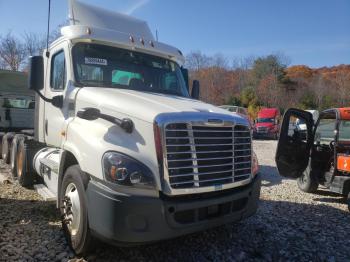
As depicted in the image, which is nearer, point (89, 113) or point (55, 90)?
point (89, 113)

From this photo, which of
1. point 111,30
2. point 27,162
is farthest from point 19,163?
point 111,30

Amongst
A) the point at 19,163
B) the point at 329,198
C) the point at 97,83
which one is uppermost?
the point at 97,83

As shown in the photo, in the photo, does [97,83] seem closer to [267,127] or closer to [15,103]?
[15,103]

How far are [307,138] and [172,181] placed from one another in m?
4.69

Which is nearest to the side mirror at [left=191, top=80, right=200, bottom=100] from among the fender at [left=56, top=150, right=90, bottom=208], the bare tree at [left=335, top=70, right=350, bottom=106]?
the fender at [left=56, top=150, right=90, bottom=208]

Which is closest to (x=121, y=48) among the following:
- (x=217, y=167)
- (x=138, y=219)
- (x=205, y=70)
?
Result: (x=217, y=167)

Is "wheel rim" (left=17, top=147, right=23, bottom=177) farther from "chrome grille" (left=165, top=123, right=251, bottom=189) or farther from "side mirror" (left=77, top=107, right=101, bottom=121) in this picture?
"chrome grille" (left=165, top=123, right=251, bottom=189)

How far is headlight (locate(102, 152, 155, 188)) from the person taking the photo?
3.46m

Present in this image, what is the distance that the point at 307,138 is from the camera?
290 inches

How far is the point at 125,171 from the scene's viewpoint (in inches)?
137

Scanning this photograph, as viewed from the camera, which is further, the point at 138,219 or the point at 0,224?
the point at 0,224

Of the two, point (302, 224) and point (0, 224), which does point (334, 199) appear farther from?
point (0, 224)

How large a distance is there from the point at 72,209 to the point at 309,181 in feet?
19.0

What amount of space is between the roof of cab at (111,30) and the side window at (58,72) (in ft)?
1.25
